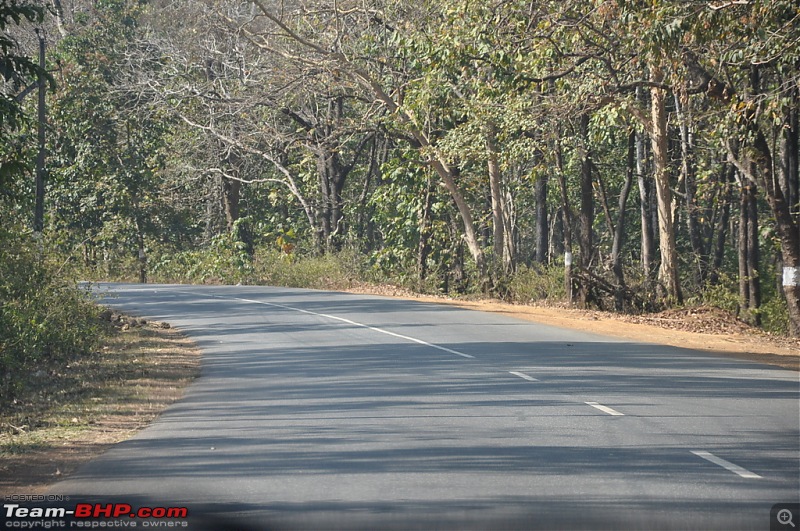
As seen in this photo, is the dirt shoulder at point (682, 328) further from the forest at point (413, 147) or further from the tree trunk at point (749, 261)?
the tree trunk at point (749, 261)

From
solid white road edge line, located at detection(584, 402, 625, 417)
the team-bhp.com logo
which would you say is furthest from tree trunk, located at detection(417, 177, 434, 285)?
the team-bhp.com logo

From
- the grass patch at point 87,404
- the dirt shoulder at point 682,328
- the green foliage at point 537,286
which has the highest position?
the green foliage at point 537,286

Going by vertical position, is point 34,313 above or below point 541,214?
below

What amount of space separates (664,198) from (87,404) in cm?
1785

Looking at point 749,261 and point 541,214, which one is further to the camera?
point 541,214

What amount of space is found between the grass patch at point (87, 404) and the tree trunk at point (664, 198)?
13.2 meters

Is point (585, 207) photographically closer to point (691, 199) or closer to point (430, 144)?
point (691, 199)

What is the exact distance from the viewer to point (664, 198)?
26453 mm

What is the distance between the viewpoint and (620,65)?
2269 centimetres

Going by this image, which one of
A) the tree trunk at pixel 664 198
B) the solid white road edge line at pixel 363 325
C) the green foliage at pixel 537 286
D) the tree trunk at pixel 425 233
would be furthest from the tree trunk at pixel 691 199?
the solid white road edge line at pixel 363 325

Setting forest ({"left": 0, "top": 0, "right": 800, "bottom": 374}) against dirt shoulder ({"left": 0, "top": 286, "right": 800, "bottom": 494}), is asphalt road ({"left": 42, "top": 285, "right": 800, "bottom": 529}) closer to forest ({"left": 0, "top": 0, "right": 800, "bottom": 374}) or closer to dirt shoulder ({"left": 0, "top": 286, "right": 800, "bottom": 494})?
dirt shoulder ({"left": 0, "top": 286, "right": 800, "bottom": 494})

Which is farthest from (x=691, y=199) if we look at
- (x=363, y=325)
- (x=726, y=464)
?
(x=726, y=464)

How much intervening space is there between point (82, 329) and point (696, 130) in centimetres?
1544

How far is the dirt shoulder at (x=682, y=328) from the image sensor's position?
1841 cm
